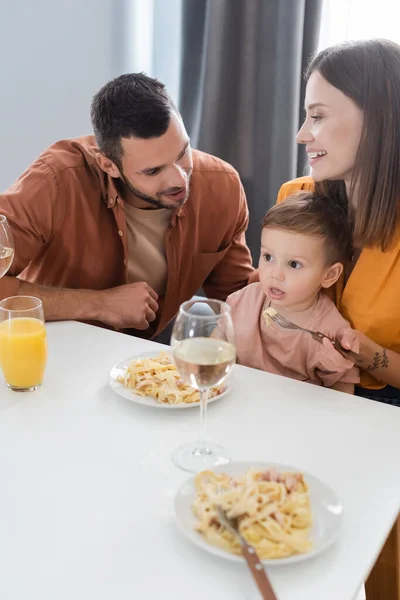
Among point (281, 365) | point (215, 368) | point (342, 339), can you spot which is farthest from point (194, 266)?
point (215, 368)

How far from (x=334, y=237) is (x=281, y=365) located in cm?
33

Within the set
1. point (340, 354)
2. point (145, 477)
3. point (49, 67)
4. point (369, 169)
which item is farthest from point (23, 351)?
point (49, 67)

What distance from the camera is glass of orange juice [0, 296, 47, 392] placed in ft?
4.10

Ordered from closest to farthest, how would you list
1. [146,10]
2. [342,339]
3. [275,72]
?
[342,339], [275,72], [146,10]

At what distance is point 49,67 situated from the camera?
8.53 feet

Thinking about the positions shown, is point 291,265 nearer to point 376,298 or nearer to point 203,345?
point 376,298

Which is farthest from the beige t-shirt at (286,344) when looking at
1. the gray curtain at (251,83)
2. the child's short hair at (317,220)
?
the gray curtain at (251,83)

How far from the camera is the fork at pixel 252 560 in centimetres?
75

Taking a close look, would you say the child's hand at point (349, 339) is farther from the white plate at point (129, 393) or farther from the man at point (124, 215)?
the man at point (124, 215)

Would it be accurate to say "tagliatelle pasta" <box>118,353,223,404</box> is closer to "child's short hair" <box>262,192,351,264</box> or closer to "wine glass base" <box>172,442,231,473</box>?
"wine glass base" <box>172,442,231,473</box>

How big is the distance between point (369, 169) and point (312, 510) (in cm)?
94

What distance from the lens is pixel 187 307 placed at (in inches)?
Answer: 40.8

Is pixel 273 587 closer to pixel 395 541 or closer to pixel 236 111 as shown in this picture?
pixel 395 541

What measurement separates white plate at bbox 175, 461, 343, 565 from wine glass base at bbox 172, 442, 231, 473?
0.06 meters
